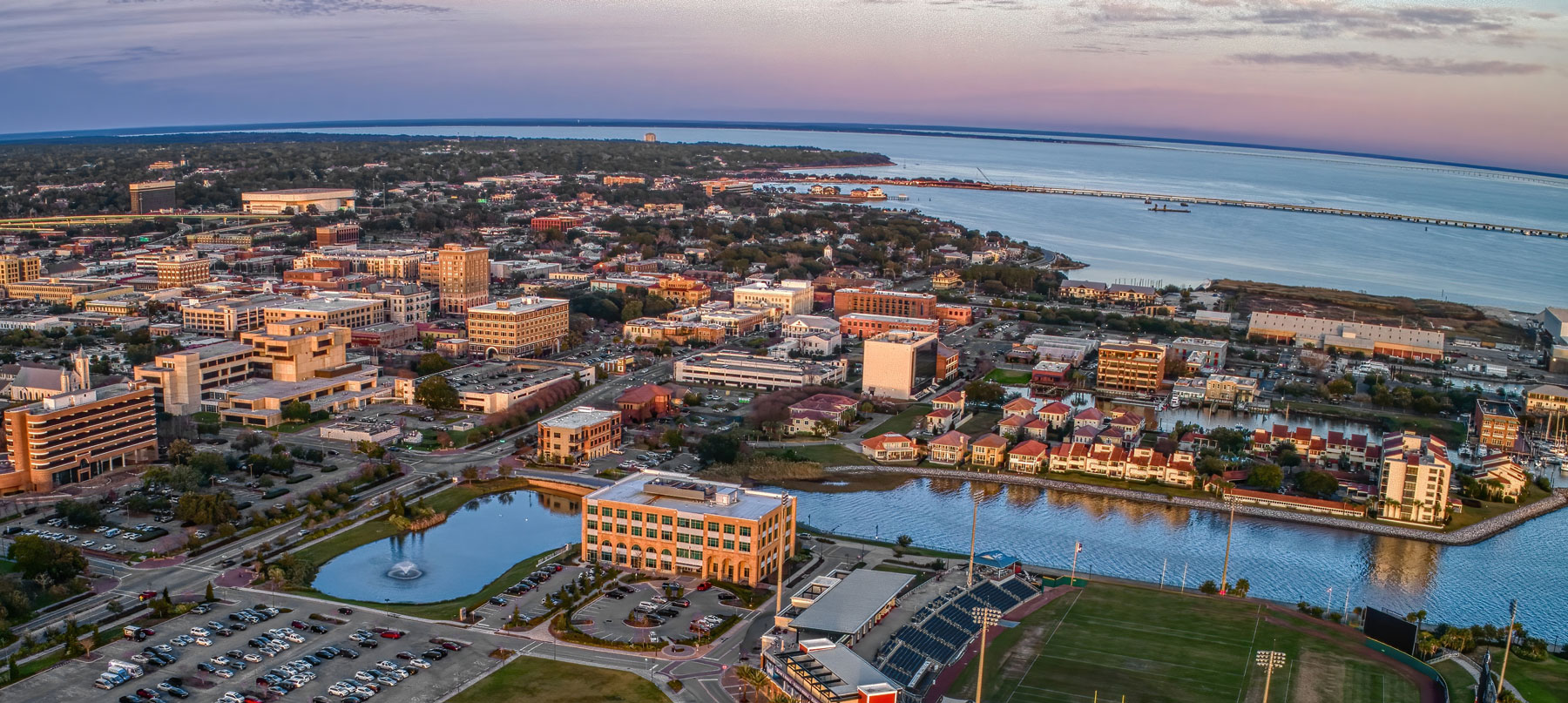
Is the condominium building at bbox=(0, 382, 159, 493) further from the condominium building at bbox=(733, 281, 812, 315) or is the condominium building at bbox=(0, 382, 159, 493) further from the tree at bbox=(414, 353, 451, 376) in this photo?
the condominium building at bbox=(733, 281, 812, 315)

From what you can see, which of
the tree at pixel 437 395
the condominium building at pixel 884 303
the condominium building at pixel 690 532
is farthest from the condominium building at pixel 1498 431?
the tree at pixel 437 395

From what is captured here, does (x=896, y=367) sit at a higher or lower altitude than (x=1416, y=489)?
higher

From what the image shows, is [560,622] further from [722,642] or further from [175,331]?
[175,331]

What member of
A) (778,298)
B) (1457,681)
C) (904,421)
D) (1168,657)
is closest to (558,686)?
(1168,657)

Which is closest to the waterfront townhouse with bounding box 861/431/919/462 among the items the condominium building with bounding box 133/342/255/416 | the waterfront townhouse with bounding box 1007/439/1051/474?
the waterfront townhouse with bounding box 1007/439/1051/474

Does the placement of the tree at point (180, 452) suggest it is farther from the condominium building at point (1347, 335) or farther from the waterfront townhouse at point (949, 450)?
the condominium building at point (1347, 335)

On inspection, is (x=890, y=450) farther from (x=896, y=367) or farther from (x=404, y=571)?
(x=404, y=571)
